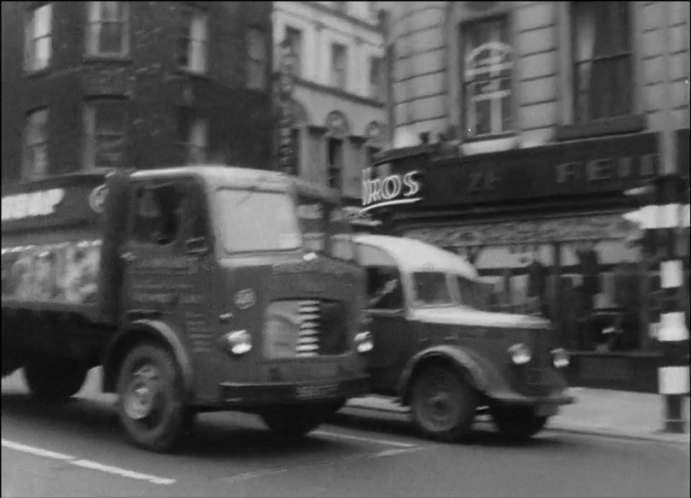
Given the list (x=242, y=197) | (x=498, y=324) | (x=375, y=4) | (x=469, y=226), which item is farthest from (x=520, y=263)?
(x=375, y=4)

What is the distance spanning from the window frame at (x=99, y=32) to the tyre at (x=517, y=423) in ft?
21.7

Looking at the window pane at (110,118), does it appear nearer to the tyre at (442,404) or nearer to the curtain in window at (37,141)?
the curtain in window at (37,141)

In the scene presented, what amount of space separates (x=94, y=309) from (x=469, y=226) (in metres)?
8.44

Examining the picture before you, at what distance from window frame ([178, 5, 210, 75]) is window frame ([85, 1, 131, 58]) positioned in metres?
0.95

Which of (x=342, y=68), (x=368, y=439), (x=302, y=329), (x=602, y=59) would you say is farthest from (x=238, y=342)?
(x=342, y=68)

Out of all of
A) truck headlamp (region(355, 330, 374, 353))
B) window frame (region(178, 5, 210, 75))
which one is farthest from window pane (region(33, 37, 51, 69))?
truck headlamp (region(355, 330, 374, 353))

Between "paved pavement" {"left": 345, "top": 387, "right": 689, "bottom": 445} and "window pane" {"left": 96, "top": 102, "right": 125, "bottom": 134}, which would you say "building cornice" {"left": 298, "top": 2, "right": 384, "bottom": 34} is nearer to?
"window pane" {"left": 96, "top": 102, "right": 125, "bottom": 134}

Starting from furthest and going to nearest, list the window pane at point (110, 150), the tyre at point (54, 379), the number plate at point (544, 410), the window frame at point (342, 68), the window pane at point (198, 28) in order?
the window frame at point (342, 68), the window pane at point (198, 28), the window pane at point (110, 150), the number plate at point (544, 410), the tyre at point (54, 379)

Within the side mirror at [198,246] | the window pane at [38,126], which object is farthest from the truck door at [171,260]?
the window pane at [38,126]

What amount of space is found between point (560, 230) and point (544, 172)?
52.7 inches

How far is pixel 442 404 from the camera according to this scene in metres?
9.84

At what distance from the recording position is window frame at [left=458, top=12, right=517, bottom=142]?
1202 centimetres

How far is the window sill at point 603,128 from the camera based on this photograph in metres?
13.7

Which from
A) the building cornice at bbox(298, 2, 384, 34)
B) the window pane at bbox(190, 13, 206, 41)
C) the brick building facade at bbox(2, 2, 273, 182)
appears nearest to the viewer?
the brick building facade at bbox(2, 2, 273, 182)
